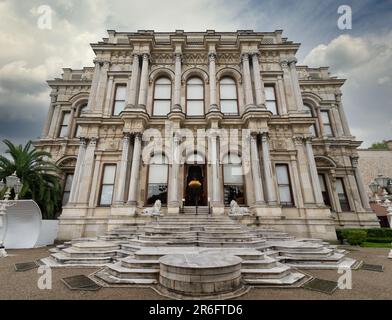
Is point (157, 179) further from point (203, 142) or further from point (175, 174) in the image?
point (203, 142)

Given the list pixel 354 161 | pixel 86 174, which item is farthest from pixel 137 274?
pixel 354 161

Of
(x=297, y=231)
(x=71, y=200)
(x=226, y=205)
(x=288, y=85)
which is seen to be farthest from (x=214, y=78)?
(x=71, y=200)

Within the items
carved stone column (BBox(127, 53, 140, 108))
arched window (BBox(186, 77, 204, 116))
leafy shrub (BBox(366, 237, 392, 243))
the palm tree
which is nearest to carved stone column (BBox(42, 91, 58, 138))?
the palm tree

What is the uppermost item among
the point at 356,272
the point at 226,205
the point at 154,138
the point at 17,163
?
the point at 154,138

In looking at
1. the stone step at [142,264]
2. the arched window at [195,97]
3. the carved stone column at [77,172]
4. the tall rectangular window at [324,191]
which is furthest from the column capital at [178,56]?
the tall rectangular window at [324,191]

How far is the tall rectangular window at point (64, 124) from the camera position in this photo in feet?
58.3

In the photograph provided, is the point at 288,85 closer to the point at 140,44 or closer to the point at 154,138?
the point at 154,138

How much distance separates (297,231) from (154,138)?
10.6 metres

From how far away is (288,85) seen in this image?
48.9 feet

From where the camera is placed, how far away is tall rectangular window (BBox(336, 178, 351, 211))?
52.2ft

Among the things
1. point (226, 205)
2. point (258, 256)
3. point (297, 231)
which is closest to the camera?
point (258, 256)

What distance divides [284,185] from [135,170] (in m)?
9.75

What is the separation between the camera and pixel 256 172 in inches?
483
